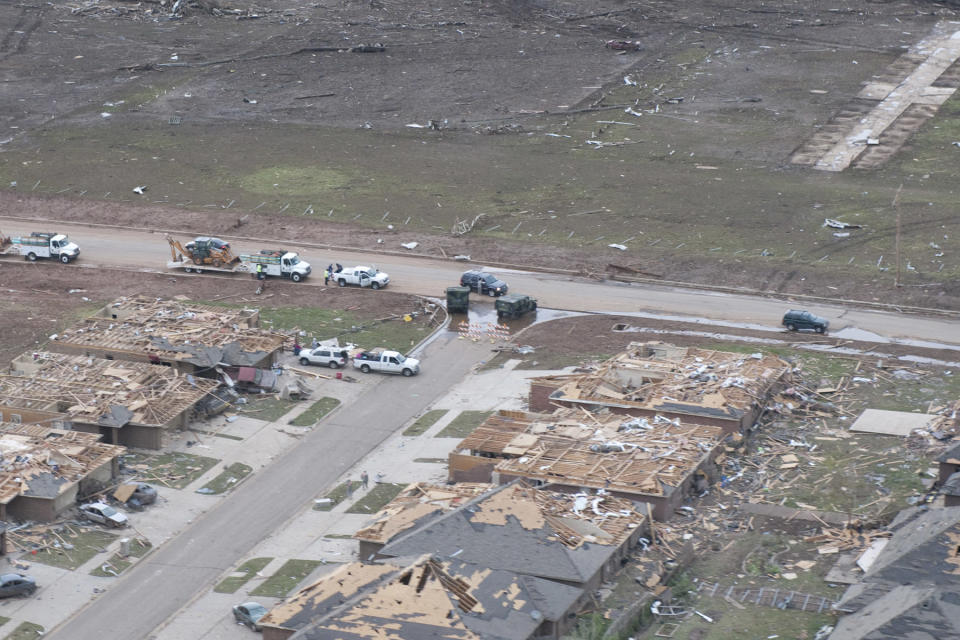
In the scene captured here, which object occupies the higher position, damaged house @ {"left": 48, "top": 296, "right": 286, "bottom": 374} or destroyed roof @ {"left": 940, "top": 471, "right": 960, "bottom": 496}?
destroyed roof @ {"left": 940, "top": 471, "right": 960, "bottom": 496}

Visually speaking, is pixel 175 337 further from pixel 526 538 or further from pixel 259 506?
pixel 526 538

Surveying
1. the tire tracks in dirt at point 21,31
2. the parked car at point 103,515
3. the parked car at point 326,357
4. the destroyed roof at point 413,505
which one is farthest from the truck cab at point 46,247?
the tire tracks in dirt at point 21,31

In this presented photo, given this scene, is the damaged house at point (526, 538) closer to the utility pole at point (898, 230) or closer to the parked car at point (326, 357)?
the parked car at point (326, 357)

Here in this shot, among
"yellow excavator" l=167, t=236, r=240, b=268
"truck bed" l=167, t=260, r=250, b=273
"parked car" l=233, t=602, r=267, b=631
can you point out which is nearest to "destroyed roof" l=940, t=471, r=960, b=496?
"parked car" l=233, t=602, r=267, b=631

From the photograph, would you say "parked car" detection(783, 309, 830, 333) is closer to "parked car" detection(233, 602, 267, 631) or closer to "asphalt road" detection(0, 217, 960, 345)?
"asphalt road" detection(0, 217, 960, 345)

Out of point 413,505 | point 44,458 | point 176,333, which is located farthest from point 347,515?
point 176,333

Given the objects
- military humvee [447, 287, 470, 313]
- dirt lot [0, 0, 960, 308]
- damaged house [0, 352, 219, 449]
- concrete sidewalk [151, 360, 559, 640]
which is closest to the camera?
concrete sidewalk [151, 360, 559, 640]
